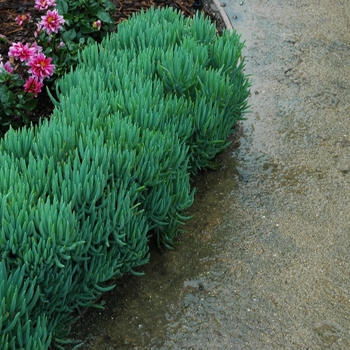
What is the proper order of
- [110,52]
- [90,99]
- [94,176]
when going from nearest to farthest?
[94,176] → [90,99] → [110,52]

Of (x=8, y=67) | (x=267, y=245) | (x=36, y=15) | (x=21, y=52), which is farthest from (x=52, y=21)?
(x=267, y=245)

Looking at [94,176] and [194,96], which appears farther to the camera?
[194,96]

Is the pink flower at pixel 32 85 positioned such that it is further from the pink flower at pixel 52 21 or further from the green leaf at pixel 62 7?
the green leaf at pixel 62 7

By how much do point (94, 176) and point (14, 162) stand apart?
42 centimetres

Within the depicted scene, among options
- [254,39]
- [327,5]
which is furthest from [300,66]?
[327,5]

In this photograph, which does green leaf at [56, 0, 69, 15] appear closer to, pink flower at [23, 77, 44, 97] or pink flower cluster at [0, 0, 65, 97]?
pink flower cluster at [0, 0, 65, 97]

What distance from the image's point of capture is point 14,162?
2.91m

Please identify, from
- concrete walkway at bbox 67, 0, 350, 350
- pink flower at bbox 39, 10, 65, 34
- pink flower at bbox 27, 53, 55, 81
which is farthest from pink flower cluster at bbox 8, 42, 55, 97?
concrete walkway at bbox 67, 0, 350, 350

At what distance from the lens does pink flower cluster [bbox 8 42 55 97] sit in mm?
3828

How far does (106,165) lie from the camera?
289 cm

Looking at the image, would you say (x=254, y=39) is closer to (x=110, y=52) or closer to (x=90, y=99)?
(x=110, y=52)

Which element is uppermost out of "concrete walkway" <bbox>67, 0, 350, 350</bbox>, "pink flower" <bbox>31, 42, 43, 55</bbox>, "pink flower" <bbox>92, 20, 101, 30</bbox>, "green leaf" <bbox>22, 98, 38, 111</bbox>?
"pink flower" <bbox>92, 20, 101, 30</bbox>

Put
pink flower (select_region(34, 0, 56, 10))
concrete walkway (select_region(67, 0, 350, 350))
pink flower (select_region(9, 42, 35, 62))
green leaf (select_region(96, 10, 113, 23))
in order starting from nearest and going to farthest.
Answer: concrete walkway (select_region(67, 0, 350, 350)), pink flower (select_region(9, 42, 35, 62)), pink flower (select_region(34, 0, 56, 10)), green leaf (select_region(96, 10, 113, 23))

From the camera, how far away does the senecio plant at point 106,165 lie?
8.30ft
